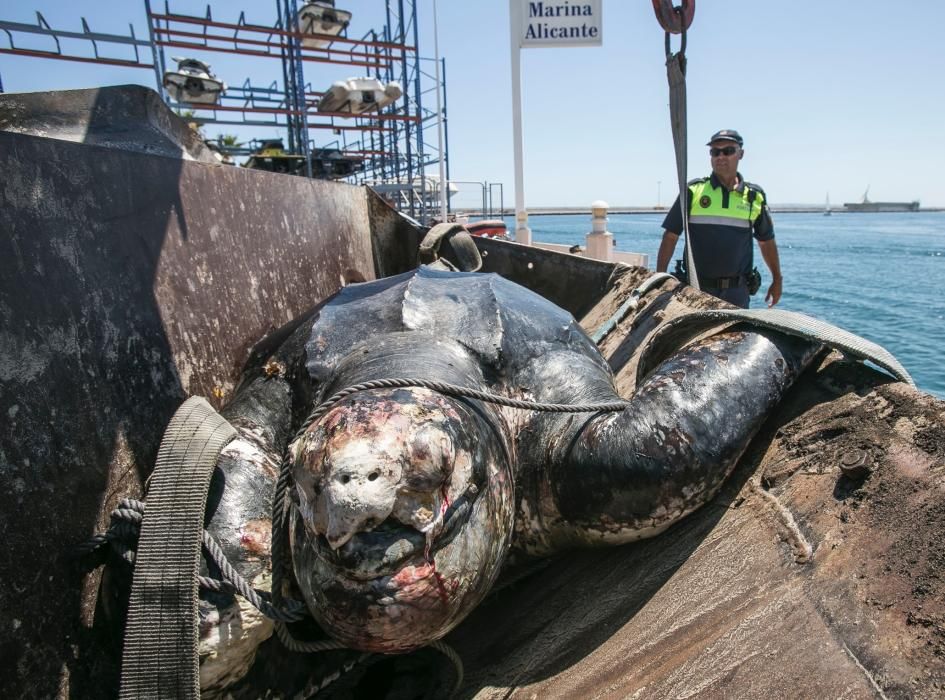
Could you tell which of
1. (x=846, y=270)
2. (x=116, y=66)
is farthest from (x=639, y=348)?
(x=846, y=270)

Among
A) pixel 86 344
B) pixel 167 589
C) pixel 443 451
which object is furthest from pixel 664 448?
pixel 86 344

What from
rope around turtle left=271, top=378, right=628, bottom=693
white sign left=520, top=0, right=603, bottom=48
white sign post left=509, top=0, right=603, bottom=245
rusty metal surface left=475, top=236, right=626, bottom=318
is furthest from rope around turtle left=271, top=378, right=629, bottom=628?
white sign left=520, top=0, right=603, bottom=48

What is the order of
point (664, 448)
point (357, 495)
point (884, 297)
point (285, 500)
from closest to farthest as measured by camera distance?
point (357, 495) → point (285, 500) → point (664, 448) → point (884, 297)

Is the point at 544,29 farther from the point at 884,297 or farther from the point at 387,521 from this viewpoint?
the point at 884,297

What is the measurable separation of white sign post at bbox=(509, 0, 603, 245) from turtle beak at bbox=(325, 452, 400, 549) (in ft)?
29.9

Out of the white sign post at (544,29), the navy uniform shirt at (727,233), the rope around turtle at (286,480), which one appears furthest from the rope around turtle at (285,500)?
the white sign post at (544,29)

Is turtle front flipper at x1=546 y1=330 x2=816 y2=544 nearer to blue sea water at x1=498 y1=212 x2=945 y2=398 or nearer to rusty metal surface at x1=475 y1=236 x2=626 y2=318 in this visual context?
rusty metal surface at x1=475 y1=236 x2=626 y2=318

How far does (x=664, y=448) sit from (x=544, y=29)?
955cm

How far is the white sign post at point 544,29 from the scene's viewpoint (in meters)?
9.57

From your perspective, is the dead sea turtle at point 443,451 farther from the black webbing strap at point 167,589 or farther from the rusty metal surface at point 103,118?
the rusty metal surface at point 103,118

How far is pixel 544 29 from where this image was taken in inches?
384

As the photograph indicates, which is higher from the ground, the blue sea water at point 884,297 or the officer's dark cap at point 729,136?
the officer's dark cap at point 729,136

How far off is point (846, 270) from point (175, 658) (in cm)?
2536

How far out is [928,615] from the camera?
4.43 ft
